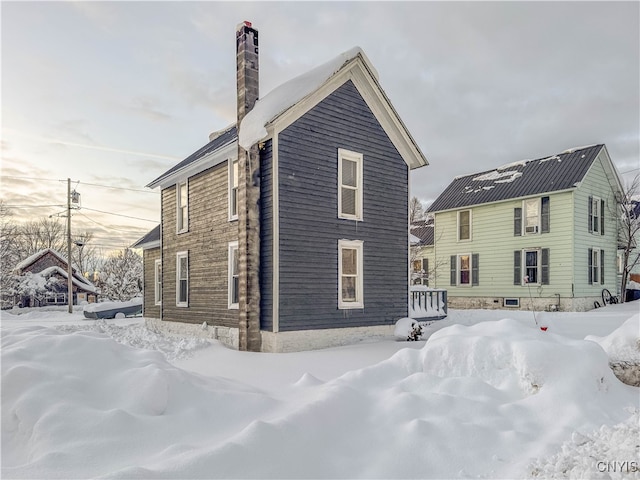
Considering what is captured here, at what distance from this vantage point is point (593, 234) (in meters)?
21.4

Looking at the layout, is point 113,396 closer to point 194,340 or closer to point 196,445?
point 196,445

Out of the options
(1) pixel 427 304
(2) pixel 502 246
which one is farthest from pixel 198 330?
(2) pixel 502 246

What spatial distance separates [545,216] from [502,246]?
2.66 m

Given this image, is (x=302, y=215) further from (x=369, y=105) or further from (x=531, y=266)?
(x=531, y=266)

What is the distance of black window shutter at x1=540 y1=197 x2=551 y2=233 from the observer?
20.9m

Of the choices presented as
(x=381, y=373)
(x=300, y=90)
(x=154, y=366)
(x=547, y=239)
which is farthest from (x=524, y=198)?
(x=154, y=366)

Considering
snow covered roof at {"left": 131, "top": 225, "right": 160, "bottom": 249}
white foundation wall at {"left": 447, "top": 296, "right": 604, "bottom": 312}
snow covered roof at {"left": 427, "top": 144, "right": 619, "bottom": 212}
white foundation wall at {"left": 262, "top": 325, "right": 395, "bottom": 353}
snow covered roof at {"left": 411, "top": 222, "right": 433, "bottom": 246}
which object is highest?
snow covered roof at {"left": 427, "top": 144, "right": 619, "bottom": 212}

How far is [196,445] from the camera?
158 inches

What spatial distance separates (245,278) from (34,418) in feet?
23.0

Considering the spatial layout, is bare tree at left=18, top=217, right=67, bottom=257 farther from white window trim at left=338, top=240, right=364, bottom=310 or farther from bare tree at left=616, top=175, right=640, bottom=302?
bare tree at left=616, top=175, right=640, bottom=302

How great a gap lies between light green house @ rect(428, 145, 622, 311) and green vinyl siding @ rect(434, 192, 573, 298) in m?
0.04

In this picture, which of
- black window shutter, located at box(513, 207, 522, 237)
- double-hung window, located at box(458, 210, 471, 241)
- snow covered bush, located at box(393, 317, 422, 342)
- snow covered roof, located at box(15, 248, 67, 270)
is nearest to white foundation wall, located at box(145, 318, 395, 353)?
snow covered bush, located at box(393, 317, 422, 342)

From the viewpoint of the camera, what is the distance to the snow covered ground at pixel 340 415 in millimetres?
3691

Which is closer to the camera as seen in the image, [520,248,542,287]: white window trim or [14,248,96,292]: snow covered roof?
[520,248,542,287]: white window trim
